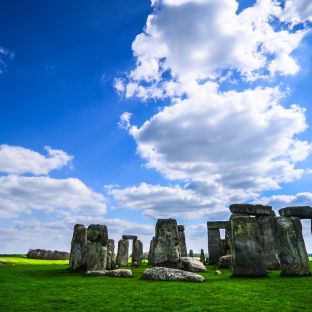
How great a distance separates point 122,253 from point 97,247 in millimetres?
9549

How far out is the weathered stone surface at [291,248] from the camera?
1223cm

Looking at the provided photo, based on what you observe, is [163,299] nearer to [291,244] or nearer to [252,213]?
[291,244]

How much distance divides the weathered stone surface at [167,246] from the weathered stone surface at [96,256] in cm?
238

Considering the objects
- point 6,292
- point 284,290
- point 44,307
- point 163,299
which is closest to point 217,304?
point 163,299

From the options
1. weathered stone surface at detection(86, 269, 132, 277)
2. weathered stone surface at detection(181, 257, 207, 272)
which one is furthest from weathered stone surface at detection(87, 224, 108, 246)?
weathered stone surface at detection(181, 257, 207, 272)

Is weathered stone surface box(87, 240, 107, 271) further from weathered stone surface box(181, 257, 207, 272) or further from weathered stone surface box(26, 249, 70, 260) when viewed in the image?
weathered stone surface box(26, 249, 70, 260)

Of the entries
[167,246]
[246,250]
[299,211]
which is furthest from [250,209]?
[246,250]

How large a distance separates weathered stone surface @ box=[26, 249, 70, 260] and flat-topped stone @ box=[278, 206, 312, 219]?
102ft

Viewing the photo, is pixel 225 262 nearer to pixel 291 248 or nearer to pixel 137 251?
pixel 291 248

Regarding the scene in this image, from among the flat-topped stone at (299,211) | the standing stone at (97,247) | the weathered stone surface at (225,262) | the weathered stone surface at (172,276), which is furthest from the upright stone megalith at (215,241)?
the weathered stone surface at (172,276)

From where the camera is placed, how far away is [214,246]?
83.0 feet

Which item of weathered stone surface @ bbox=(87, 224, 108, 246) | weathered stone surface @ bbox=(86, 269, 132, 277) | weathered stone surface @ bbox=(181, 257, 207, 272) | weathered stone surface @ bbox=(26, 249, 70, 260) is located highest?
weathered stone surface @ bbox=(26, 249, 70, 260)

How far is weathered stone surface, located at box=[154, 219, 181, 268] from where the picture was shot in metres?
15.6

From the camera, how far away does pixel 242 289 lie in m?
8.92
